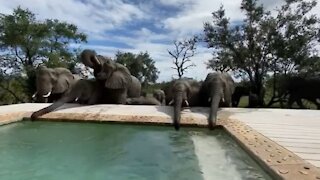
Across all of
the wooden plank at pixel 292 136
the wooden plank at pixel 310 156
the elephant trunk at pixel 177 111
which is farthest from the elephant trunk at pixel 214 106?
the wooden plank at pixel 310 156

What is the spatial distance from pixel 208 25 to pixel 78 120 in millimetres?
9604

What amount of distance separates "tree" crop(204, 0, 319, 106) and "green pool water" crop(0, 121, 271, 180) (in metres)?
9.17

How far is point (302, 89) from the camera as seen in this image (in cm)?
1137

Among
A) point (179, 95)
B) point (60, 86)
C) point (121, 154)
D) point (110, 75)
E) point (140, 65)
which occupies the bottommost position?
point (121, 154)

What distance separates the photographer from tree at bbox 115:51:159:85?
22469mm

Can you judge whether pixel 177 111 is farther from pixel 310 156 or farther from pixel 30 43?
pixel 30 43

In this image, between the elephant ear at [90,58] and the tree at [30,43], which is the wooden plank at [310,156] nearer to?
the elephant ear at [90,58]

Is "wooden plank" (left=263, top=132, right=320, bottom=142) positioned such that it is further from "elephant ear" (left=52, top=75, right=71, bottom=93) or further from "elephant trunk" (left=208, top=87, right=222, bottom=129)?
"elephant ear" (left=52, top=75, right=71, bottom=93)

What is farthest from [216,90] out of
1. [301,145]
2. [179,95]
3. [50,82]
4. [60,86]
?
[50,82]

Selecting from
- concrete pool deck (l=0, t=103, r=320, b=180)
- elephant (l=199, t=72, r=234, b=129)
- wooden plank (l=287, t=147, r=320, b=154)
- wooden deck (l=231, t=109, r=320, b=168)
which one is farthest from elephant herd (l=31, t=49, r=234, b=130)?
wooden plank (l=287, t=147, r=320, b=154)

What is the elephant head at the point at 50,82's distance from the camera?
9.49 m

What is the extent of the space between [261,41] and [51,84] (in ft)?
27.4

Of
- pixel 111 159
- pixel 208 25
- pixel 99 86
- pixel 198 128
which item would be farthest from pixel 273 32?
pixel 111 159

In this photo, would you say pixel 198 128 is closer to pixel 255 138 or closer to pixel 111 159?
pixel 255 138
